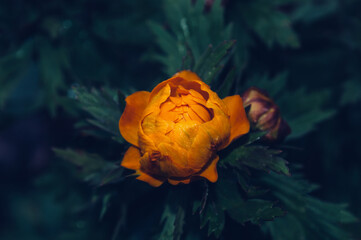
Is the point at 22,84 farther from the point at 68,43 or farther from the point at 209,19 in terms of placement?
the point at 209,19

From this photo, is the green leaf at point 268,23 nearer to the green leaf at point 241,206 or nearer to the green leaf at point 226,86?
the green leaf at point 226,86

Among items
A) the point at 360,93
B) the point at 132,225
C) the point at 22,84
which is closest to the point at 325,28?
the point at 360,93

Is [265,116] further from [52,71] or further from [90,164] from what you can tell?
[52,71]

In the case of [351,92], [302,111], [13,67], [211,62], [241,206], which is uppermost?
[13,67]

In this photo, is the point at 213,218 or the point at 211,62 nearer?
the point at 213,218

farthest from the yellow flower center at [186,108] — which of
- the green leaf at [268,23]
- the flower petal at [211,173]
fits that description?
the green leaf at [268,23]

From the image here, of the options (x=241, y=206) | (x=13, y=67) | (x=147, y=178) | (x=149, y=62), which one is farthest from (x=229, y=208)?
(x=13, y=67)
